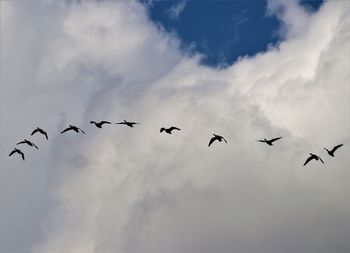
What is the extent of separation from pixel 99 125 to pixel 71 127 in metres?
6.38

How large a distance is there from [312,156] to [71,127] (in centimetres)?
5189

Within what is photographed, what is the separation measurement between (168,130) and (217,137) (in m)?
11.4

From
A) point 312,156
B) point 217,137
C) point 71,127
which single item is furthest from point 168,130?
point 312,156

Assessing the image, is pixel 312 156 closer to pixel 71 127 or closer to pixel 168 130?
pixel 168 130

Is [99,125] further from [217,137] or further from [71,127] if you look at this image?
[217,137]

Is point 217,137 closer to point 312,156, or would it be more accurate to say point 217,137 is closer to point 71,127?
point 312,156

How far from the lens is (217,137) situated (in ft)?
454

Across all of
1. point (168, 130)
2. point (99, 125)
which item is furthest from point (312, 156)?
point (99, 125)

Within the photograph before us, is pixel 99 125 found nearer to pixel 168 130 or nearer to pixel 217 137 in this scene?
pixel 168 130

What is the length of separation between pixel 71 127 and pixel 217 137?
32382mm

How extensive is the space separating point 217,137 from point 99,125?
26396 mm

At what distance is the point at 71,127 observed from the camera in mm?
131625

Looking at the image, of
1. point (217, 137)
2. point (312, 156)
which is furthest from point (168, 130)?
point (312, 156)

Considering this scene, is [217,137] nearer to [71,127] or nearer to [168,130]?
[168,130]
